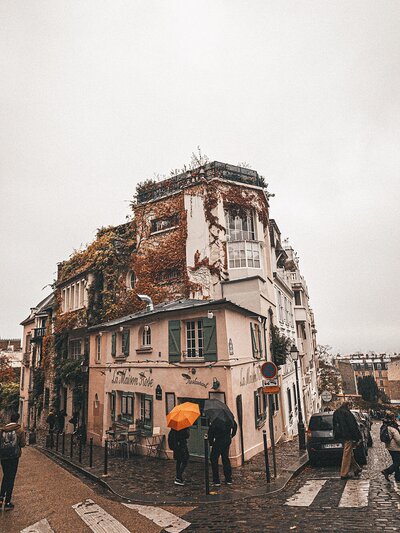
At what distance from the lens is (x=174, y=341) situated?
13.6 meters

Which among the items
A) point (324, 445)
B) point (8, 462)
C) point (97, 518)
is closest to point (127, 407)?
point (324, 445)

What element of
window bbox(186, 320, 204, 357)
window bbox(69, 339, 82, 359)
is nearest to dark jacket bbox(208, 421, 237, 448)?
window bbox(186, 320, 204, 357)

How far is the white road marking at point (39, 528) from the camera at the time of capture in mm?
6281

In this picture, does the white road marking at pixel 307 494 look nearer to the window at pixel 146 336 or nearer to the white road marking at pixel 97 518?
the white road marking at pixel 97 518

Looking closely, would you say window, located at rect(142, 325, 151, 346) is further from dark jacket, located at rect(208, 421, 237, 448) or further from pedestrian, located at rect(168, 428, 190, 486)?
dark jacket, located at rect(208, 421, 237, 448)

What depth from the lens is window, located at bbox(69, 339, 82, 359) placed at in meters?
25.2

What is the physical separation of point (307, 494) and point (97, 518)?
433 centimetres

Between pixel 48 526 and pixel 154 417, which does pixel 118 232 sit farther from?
pixel 48 526

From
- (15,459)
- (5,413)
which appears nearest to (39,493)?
(15,459)

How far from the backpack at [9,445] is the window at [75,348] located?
17957mm

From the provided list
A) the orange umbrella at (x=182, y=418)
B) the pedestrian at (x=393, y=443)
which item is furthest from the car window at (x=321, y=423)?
the orange umbrella at (x=182, y=418)

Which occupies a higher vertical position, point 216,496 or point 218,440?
point 218,440

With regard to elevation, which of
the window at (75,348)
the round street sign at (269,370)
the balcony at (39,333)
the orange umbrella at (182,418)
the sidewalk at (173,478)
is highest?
the balcony at (39,333)

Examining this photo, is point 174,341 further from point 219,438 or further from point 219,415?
point 219,438
